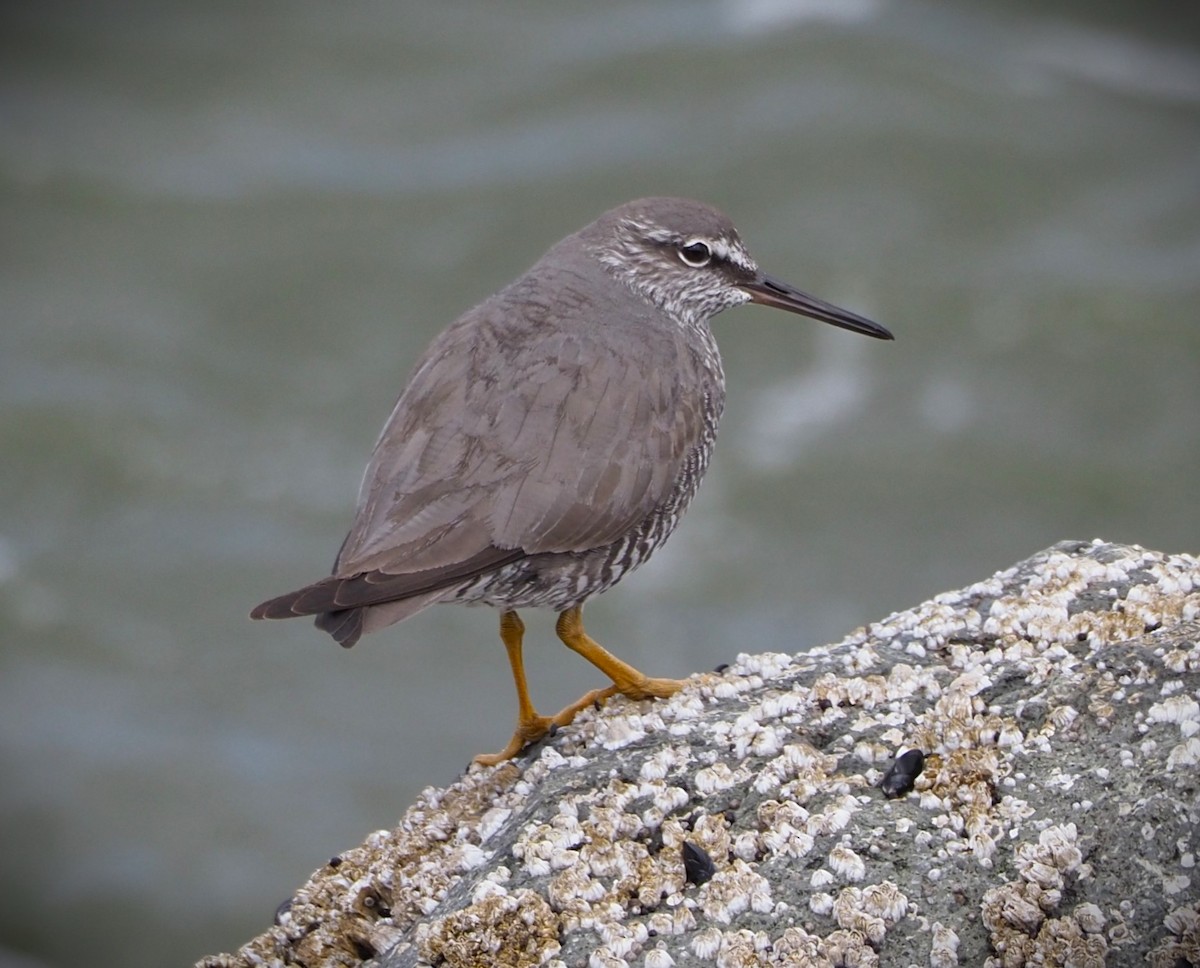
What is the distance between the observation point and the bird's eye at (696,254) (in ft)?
22.7

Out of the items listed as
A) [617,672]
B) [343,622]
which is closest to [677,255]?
[617,672]

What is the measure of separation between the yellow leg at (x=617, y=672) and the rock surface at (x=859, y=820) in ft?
1.32

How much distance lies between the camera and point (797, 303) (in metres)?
7.22

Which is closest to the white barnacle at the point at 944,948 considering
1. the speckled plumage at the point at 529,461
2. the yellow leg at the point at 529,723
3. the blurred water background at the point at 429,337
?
the yellow leg at the point at 529,723

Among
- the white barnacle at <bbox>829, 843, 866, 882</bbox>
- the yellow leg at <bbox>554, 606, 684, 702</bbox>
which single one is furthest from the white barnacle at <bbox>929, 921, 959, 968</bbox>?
the yellow leg at <bbox>554, 606, 684, 702</bbox>

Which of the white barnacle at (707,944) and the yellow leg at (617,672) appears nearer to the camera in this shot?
the white barnacle at (707,944)

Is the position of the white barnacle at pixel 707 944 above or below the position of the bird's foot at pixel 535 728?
below

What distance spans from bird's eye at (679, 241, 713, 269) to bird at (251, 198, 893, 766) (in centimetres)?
43

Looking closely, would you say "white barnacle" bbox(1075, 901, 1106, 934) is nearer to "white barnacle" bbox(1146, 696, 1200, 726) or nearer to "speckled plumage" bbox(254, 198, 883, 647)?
"white barnacle" bbox(1146, 696, 1200, 726)

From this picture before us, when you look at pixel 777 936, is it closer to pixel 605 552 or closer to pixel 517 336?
pixel 605 552

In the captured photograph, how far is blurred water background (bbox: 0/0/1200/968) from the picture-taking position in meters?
12.8

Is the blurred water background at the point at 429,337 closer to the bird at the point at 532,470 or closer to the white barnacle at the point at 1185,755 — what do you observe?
the bird at the point at 532,470

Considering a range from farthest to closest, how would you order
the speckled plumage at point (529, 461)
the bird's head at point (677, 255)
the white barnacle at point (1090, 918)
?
the bird's head at point (677, 255), the speckled plumage at point (529, 461), the white barnacle at point (1090, 918)

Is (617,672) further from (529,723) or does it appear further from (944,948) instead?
(944,948)
